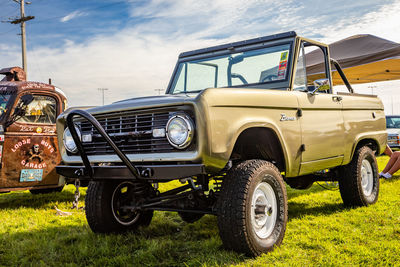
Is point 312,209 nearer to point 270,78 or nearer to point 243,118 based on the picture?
point 270,78

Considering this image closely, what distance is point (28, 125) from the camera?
20.1 ft

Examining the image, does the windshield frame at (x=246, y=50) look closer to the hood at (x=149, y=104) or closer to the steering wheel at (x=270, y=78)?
the steering wheel at (x=270, y=78)

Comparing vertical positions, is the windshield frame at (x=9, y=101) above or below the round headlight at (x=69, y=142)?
above

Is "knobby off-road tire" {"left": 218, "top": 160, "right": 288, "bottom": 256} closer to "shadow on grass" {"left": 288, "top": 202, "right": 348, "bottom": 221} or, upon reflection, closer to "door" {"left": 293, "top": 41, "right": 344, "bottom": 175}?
"door" {"left": 293, "top": 41, "right": 344, "bottom": 175}

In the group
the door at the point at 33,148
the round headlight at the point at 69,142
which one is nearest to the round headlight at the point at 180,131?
the round headlight at the point at 69,142

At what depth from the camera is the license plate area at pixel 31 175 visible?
19.7 feet

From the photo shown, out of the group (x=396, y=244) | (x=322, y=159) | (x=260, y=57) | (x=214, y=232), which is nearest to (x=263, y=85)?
(x=260, y=57)

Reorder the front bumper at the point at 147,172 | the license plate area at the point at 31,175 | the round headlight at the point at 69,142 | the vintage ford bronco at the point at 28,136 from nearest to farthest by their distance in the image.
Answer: the front bumper at the point at 147,172
the round headlight at the point at 69,142
the vintage ford bronco at the point at 28,136
the license plate area at the point at 31,175

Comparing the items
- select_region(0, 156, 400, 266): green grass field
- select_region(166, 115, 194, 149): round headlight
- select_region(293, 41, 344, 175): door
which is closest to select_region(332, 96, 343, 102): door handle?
select_region(293, 41, 344, 175): door

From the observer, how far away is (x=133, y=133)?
128 inches

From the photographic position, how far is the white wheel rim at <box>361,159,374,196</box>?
5355 millimetres

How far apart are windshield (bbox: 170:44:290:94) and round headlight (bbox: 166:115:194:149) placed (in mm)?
1627

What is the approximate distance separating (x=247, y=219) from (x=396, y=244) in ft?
4.91

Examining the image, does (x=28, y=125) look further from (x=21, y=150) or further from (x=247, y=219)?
(x=247, y=219)
